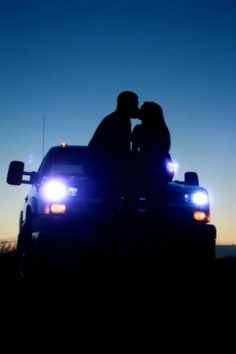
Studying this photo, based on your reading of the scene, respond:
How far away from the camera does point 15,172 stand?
765 cm

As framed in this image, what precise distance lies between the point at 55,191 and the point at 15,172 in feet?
5.38

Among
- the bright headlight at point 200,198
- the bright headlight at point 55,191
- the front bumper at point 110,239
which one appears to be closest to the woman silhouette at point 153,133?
the bright headlight at point 200,198

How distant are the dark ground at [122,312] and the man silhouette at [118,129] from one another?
1344 millimetres

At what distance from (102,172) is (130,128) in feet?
2.04

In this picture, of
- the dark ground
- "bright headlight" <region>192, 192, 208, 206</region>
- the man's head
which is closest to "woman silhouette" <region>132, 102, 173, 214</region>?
the man's head

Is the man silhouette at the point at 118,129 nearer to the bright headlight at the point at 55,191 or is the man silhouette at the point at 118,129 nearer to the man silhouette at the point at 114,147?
the man silhouette at the point at 114,147

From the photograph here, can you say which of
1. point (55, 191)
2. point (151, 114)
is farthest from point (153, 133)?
point (55, 191)

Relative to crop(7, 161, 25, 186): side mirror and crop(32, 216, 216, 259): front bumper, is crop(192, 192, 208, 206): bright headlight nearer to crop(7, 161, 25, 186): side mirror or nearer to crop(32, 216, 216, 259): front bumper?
crop(32, 216, 216, 259): front bumper

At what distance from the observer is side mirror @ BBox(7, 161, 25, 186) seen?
24.9 ft

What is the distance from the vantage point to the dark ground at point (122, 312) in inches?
159

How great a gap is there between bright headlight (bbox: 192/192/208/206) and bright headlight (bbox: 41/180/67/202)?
1491 mm

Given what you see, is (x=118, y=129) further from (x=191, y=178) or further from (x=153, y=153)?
(x=191, y=178)

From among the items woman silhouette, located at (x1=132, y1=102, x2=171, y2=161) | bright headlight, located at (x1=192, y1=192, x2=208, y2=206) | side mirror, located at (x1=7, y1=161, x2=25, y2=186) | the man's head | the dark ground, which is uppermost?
the man's head

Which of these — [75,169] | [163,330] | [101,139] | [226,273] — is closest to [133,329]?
[163,330]
